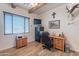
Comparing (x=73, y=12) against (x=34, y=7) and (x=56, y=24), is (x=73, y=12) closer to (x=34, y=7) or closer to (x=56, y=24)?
(x=56, y=24)

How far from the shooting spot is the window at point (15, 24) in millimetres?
1655

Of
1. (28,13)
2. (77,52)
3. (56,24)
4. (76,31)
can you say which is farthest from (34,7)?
(77,52)

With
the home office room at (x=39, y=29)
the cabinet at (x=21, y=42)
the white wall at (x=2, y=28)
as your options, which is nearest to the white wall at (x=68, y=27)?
the home office room at (x=39, y=29)

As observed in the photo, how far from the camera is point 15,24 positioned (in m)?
1.75

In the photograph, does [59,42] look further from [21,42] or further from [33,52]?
[21,42]

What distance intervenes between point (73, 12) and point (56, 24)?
0.38m

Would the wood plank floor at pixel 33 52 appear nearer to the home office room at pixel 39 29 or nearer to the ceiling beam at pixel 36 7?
the home office room at pixel 39 29

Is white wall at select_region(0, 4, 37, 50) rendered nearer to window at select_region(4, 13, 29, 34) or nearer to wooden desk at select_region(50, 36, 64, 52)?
window at select_region(4, 13, 29, 34)

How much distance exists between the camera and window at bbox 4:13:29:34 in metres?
1.66

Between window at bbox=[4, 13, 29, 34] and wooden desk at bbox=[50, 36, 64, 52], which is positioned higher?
window at bbox=[4, 13, 29, 34]

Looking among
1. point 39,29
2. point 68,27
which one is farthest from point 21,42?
point 68,27

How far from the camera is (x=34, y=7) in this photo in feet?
5.92

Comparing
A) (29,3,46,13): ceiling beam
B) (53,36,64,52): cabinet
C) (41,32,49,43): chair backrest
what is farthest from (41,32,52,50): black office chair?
(29,3,46,13): ceiling beam

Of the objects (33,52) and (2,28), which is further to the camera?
(33,52)
